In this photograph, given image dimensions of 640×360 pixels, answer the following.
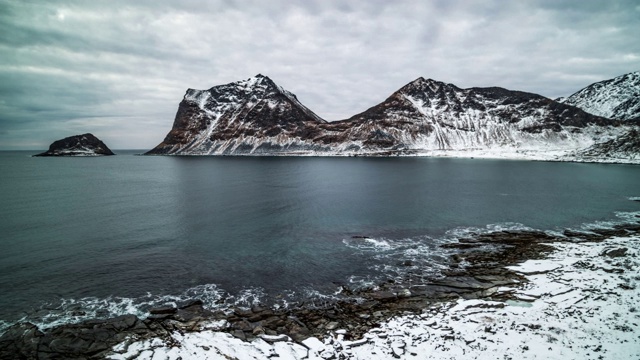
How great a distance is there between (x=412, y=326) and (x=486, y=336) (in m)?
3.75

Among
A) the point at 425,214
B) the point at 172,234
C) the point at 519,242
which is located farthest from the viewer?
the point at 425,214

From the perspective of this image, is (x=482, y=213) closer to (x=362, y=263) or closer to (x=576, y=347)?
(x=362, y=263)

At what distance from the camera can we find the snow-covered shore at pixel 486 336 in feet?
Answer: 49.9

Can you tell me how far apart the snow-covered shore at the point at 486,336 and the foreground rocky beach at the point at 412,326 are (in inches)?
2.1

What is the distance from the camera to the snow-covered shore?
1520 centimetres

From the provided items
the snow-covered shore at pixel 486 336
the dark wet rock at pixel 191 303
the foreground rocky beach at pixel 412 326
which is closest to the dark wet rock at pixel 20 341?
the foreground rocky beach at pixel 412 326

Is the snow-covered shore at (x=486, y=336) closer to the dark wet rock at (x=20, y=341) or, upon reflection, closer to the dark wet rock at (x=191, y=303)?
the dark wet rock at (x=191, y=303)

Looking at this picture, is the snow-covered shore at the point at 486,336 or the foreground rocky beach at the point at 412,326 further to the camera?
the foreground rocky beach at the point at 412,326

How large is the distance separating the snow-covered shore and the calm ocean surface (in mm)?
5487

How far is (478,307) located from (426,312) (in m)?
3.30

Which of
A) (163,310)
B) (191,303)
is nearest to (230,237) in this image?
(191,303)

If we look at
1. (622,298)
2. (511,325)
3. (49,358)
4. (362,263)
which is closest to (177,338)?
(49,358)

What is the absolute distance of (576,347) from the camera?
1510 cm

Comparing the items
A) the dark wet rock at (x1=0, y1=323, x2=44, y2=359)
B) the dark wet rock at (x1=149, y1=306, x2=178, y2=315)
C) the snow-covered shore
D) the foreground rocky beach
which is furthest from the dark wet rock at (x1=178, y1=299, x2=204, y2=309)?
the dark wet rock at (x1=0, y1=323, x2=44, y2=359)
